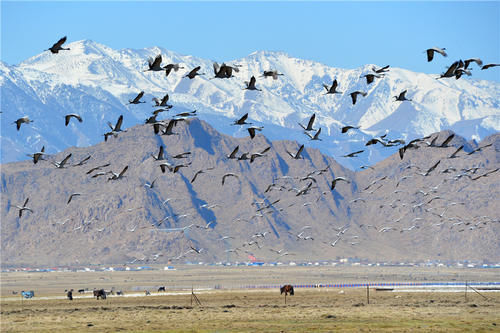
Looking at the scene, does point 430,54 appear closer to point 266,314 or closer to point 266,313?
point 266,314

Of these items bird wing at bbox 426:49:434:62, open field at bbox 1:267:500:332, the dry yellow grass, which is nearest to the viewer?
bird wing at bbox 426:49:434:62

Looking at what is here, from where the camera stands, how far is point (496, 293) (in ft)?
373

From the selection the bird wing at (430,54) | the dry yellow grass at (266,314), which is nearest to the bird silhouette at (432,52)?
the bird wing at (430,54)

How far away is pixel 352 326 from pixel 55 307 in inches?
1744

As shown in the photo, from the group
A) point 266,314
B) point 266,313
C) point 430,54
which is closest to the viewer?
point 430,54

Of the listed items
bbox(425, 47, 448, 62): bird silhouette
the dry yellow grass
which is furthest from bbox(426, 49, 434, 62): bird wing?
the dry yellow grass

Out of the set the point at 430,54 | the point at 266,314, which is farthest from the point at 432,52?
the point at 266,314

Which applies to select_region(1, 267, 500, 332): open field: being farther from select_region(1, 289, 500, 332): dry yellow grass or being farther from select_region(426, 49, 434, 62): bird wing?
select_region(426, 49, 434, 62): bird wing

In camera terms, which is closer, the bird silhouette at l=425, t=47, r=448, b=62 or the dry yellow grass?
the bird silhouette at l=425, t=47, r=448, b=62

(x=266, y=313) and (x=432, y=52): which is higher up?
(x=432, y=52)

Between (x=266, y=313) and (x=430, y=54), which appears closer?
(x=430, y=54)

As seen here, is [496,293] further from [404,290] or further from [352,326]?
[352,326]

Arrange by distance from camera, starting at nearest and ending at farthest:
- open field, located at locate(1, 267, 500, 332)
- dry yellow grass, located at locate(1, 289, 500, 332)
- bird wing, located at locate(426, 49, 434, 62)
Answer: bird wing, located at locate(426, 49, 434, 62) < dry yellow grass, located at locate(1, 289, 500, 332) < open field, located at locate(1, 267, 500, 332)

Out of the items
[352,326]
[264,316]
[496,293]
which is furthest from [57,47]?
[496,293]
